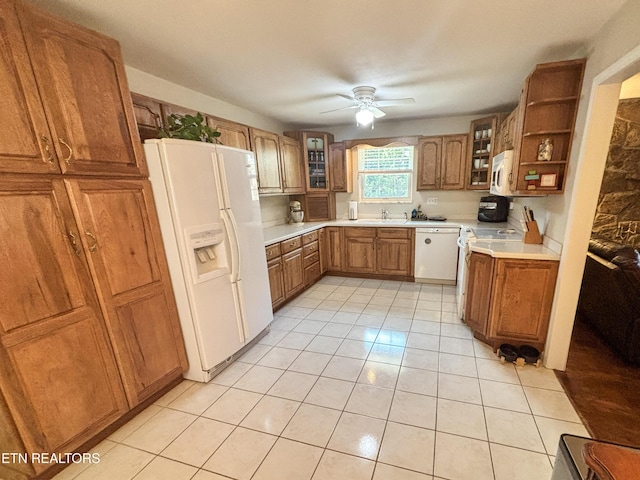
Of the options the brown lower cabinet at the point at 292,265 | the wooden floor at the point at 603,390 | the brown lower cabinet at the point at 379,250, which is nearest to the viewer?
the wooden floor at the point at 603,390

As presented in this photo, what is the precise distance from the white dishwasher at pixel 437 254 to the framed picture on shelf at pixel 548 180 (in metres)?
1.56

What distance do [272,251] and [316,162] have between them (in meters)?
1.88

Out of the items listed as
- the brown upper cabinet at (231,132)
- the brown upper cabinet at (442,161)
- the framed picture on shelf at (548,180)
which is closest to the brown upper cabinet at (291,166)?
the brown upper cabinet at (231,132)

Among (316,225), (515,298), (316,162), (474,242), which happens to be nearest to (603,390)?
(515,298)

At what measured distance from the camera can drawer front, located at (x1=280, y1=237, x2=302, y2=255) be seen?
10.6 feet

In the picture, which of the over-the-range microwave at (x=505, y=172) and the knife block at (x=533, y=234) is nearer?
the knife block at (x=533, y=234)

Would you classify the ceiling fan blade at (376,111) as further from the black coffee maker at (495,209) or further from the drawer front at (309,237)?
the black coffee maker at (495,209)

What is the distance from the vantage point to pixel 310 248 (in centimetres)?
382

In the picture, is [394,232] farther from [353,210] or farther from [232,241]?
[232,241]

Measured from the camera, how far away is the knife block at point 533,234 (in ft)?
7.77

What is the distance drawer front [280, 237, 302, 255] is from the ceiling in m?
1.64

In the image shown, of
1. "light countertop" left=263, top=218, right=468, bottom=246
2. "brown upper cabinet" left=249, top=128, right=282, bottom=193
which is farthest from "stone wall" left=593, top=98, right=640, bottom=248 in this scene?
"brown upper cabinet" left=249, top=128, right=282, bottom=193

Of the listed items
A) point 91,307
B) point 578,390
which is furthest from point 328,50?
point 578,390

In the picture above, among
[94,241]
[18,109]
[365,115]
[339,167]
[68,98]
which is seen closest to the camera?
[18,109]
